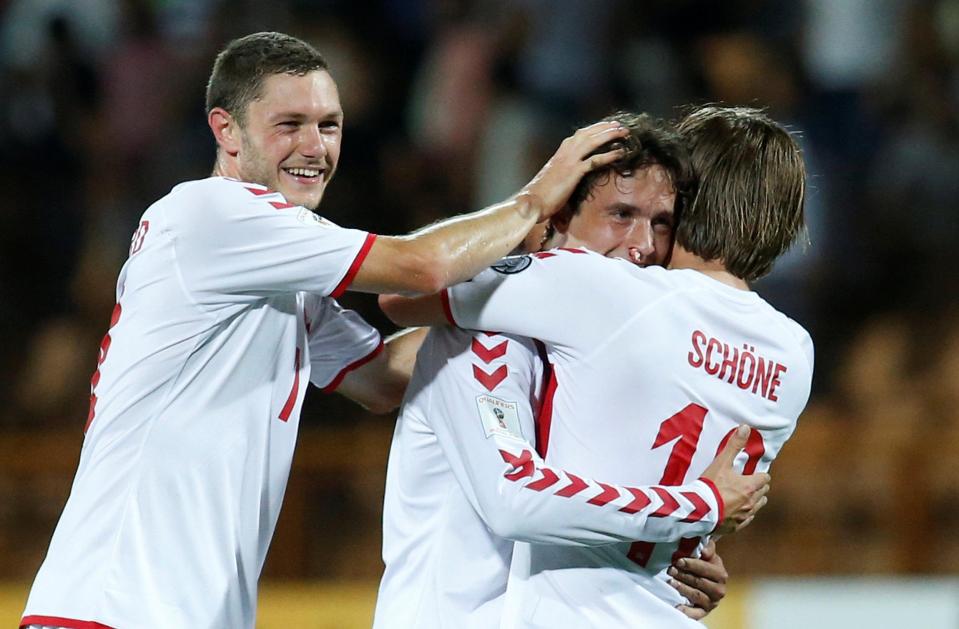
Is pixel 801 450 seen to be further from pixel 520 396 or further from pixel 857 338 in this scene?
pixel 520 396

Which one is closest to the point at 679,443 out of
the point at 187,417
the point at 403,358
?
the point at 403,358

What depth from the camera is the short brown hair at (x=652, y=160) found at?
3801mm

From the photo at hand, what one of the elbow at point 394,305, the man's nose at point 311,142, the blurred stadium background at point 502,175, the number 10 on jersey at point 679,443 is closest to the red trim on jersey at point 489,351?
the elbow at point 394,305

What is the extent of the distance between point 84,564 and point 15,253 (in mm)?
6227

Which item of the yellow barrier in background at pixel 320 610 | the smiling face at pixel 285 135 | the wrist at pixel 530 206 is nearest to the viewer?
the wrist at pixel 530 206

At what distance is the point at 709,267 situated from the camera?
12.2 feet

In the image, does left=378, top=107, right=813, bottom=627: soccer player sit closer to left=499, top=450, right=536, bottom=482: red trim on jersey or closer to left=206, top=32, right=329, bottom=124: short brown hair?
left=499, top=450, right=536, bottom=482: red trim on jersey

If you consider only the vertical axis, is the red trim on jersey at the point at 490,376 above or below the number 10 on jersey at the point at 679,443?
above

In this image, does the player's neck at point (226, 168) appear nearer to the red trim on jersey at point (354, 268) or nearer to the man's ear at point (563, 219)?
the red trim on jersey at point (354, 268)

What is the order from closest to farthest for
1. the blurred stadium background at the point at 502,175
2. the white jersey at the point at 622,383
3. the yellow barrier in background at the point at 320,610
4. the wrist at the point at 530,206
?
1. the white jersey at the point at 622,383
2. the wrist at the point at 530,206
3. the yellow barrier in background at the point at 320,610
4. the blurred stadium background at the point at 502,175

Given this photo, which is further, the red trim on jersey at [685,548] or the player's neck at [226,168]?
the player's neck at [226,168]

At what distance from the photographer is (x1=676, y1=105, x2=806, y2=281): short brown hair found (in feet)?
12.1

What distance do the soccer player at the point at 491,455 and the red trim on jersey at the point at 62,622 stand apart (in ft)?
2.25

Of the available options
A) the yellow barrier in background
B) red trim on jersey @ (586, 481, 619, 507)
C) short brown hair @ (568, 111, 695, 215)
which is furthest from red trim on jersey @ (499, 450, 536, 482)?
the yellow barrier in background
